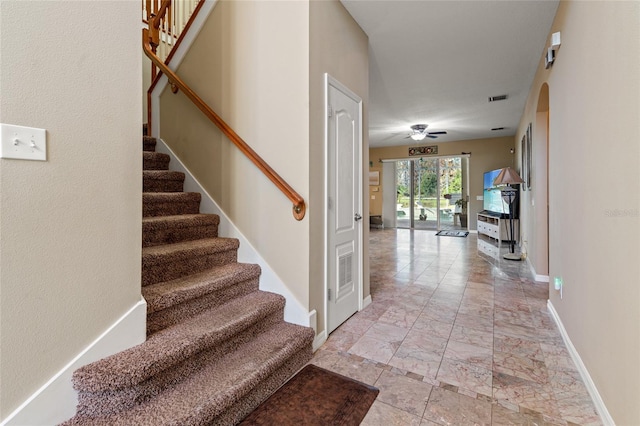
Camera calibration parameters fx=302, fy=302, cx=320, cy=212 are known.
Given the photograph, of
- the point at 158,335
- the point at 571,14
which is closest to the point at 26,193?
the point at 158,335

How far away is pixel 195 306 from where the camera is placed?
6.43 feet

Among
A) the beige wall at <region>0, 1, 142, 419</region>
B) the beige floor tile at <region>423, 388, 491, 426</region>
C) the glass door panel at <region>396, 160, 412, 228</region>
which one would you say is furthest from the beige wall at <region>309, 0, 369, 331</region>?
the glass door panel at <region>396, 160, 412, 228</region>

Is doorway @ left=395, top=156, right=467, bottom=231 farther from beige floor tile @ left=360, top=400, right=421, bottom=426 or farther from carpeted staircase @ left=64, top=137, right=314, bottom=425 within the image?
beige floor tile @ left=360, top=400, right=421, bottom=426

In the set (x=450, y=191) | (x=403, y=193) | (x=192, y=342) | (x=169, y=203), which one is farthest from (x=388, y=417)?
(x=403, y=193)

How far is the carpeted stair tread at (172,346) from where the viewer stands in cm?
131

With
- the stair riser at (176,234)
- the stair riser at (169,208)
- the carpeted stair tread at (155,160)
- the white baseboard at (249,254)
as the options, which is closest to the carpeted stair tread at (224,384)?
the white baseboard at (249,254)

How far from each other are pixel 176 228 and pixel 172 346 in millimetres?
1104

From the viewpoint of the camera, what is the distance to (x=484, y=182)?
857cm

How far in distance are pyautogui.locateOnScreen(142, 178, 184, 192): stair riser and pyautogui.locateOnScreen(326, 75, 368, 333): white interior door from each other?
1.58 m

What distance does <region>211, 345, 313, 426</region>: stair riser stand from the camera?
1498 millimetres

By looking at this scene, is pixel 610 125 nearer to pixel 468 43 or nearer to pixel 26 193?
pixel 468 43

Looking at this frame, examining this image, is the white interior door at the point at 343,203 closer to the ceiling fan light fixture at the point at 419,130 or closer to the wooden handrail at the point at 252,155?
the wooden handrail at the point at 252,155

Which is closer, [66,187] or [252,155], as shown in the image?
[66,187]

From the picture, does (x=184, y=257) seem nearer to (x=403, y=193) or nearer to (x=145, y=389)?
(x=145, y=389)
